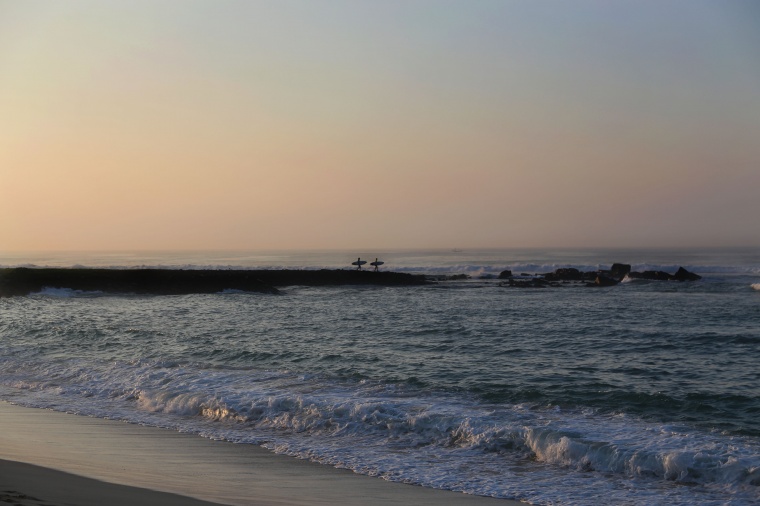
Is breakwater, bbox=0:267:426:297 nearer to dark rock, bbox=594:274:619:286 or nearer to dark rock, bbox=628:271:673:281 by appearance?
dark rock, bbox=594:274:619:286

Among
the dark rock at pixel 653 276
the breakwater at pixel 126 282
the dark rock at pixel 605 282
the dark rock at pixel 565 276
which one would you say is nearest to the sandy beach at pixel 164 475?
the breakwater at pixel 126 282

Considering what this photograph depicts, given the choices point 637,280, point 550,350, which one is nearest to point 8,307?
point 550,350

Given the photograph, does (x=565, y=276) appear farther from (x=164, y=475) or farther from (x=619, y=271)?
(x=164, y=475)

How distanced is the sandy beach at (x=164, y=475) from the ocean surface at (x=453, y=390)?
18.9 inches

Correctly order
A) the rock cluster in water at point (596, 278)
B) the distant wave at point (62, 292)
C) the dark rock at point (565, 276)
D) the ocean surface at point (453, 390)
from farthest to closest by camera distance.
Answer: the dark rock at point (565, 276)
the rock cluster in water at point (596, 278)
the distant wave at point (62, 292)
the ocean surface at point (453, 390)

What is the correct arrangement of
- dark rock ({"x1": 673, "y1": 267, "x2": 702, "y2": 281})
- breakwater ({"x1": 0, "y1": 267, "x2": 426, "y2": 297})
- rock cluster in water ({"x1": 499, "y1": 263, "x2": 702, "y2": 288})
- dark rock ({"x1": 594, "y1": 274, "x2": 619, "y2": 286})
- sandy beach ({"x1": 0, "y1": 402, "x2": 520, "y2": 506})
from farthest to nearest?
dark rock ({"x1": 673, "y1": 267, "x2": 702, "y2": 281}) → rock cluster in water ({"x1": 499, "y1": 263, "x2": 702, "y2": 288}) → dark rock ({"x1": 594, "y1": 274, "x2": 619, "y2": 286}) → breakwater ({"x1": 0, "y1": 267, "x2": 426, "y2": 297}) → sandy beach ({"x1": 0, "y1": 402, "x2": 520, "y2": 506})

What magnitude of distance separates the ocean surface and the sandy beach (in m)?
0.48

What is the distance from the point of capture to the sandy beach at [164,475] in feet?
22.1

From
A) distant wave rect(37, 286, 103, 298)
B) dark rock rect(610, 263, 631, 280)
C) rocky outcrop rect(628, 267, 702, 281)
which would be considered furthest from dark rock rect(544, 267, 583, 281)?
distant wave rect(37, 286, 103, 298)

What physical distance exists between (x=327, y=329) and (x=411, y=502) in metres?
14.4

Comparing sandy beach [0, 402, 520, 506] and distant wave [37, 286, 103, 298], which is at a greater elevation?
distant wave [37, 286, 103, 298]

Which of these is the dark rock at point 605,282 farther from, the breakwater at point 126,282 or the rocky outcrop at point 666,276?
the breakwater at point 126,282

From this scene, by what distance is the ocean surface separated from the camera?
8375 millimetres

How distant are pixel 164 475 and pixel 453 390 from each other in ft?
20.2
